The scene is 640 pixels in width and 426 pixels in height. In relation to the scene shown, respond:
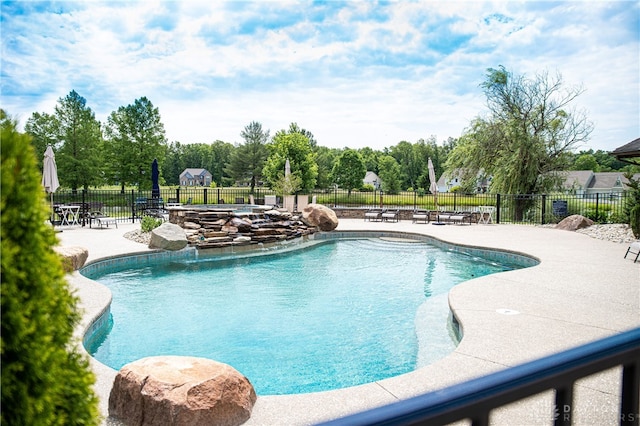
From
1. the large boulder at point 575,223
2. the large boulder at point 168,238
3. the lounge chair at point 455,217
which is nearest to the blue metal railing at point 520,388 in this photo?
the large boulder at point 168,238

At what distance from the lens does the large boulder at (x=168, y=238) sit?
11.9 m

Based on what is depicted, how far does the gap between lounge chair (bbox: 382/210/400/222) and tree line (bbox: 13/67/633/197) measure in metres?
4.80

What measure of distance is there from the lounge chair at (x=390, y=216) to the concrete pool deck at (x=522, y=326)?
842 cm

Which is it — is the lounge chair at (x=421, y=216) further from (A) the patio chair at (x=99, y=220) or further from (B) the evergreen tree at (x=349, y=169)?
(B) the evergreen tree at (x=349, y=169)

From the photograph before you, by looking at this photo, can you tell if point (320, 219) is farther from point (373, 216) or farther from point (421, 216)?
point (421, 216)

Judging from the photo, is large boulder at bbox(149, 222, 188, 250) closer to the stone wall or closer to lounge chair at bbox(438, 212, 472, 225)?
the stone wall

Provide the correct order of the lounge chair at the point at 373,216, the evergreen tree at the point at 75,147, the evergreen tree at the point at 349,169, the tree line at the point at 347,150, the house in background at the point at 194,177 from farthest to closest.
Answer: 1. the house in background at the point at 194,177
2. the evergreen tree at the point at 349,169
3. the evergreen tree at the point at 75,147
4. the tree line at the point at 347,150
5. the lounge chair at the point at 373,216

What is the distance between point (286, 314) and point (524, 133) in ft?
59.6

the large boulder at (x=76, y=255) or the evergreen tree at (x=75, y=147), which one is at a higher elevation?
the evergreen tree at (x=75, y=147)

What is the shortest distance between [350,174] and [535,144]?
32.8 metres

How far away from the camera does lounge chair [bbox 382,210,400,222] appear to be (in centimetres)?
2025

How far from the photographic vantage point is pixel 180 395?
3.15 metres

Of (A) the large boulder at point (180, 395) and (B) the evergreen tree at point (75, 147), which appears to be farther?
(B) the evergreen tree at point (75, 147)

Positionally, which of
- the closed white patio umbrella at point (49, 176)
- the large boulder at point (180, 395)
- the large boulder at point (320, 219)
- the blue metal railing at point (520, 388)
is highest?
the closed white patio umbrella at point (49, 176)
